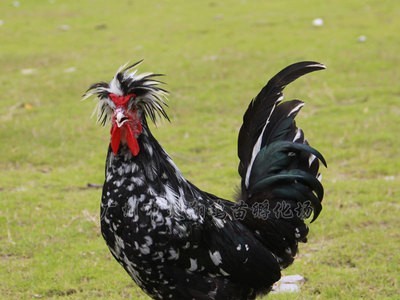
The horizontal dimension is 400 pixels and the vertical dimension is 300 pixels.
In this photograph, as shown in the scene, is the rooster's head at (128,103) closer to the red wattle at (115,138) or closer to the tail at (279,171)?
the red wattle at (115,138)

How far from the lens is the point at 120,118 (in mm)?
4867

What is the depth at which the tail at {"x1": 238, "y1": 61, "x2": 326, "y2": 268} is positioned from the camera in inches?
218

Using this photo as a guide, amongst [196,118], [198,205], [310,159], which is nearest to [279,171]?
[310,159]

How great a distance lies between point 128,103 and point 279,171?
1.45 meters

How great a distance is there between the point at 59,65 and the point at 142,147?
39.9 feet

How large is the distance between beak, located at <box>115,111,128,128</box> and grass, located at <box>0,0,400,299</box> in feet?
7.85

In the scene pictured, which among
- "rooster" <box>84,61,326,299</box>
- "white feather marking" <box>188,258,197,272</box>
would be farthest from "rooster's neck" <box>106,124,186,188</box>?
"white feather marking" <box>188,258,197,272</box>

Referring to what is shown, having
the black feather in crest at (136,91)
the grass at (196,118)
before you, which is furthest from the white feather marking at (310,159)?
the grass at (196,118)

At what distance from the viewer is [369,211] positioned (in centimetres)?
847

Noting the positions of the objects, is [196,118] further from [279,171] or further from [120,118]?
[120,118]

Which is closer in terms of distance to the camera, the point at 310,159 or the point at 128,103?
the point at 128,103

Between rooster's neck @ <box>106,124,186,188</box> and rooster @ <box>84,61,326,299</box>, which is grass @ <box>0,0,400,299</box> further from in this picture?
rooster's neck @ <box>106,124,186,188</box>

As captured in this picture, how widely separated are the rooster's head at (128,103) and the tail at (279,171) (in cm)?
110

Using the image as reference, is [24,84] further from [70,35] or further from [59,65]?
[70,35]
